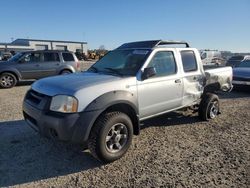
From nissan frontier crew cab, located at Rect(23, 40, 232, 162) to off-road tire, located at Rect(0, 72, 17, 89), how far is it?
7923mm

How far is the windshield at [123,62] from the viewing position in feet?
15.5

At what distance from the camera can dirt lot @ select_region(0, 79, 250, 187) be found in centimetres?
361

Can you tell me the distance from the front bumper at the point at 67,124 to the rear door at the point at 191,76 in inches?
99.4

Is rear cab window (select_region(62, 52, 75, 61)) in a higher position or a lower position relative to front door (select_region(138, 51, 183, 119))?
higher

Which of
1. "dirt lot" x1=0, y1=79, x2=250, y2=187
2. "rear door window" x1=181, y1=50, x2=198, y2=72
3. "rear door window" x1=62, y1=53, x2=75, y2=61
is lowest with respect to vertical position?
"dirt lot" x1=0, y1=79, x2=250, y2=187

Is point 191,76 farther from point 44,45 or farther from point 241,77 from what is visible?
point 44,45

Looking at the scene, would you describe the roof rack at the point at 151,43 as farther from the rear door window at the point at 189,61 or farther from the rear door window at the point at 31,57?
the rear door window at the point at 31,57

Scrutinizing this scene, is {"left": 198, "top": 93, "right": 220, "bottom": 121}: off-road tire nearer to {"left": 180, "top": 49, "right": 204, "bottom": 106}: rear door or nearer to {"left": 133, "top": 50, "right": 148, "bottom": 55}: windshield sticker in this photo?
{"left": 180, "top": 49, "right": 204, "bottom": 106}: rear door

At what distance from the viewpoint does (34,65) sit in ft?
40.8

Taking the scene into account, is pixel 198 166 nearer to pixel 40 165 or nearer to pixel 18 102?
pixel 40 165

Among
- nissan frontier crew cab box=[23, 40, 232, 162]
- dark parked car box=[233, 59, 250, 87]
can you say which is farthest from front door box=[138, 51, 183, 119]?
dark parked car box=[233, 59, 250, 87]

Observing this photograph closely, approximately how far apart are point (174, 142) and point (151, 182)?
162cm

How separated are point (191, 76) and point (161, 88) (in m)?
1.14

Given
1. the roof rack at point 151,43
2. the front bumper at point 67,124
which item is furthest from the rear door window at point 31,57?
the front bumper at point 67,124
